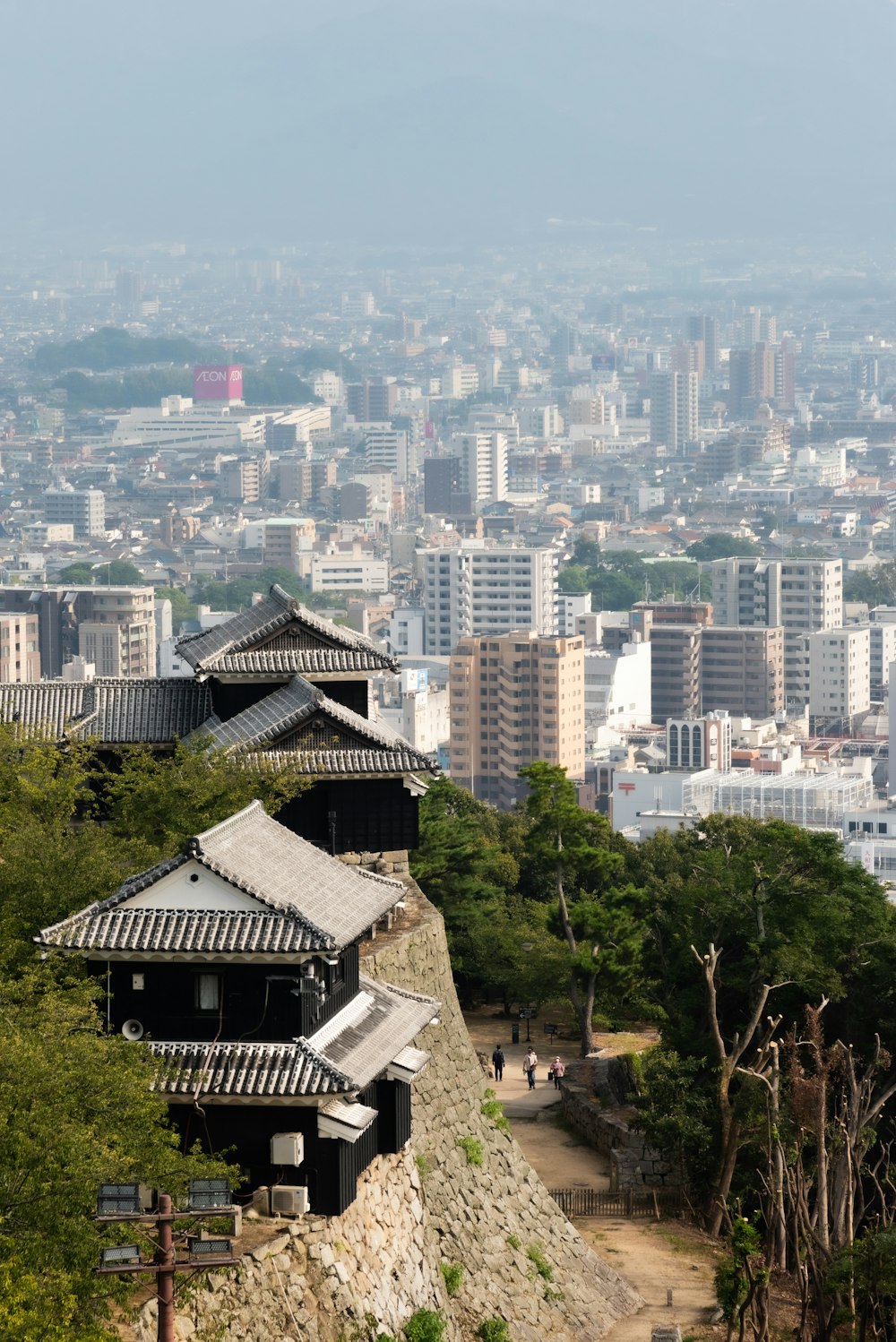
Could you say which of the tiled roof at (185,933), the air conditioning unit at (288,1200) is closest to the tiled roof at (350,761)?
the tiled roof at (185,933)

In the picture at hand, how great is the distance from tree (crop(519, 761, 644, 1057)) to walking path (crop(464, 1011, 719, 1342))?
1474 millimetres

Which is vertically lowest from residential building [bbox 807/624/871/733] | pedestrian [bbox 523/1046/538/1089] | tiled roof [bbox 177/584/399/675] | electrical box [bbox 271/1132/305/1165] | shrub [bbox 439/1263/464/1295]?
residential building [bbox 807/624/871/733]

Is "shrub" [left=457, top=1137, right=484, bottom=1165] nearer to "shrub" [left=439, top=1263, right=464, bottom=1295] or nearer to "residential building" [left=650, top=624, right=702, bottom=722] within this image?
"shrub" [left=439, top=1263, right=464, bottom=1295]

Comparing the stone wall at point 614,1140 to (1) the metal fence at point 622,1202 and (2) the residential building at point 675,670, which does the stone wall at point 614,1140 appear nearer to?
(1) the metal fence at point 622,1202

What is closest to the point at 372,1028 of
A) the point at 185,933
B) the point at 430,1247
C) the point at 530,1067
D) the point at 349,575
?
the point at 185,933

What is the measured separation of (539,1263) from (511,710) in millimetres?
100858

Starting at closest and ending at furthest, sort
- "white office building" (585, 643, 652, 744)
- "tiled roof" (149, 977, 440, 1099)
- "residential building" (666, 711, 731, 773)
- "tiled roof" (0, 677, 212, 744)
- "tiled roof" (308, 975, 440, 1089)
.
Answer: "tiled roof" (149, 977, 440, 1099), "tiled roof" (308, 975, 440, 1089), "tiled roof" (0, 677, 212, 744), "residential building" (666, 711, 731, 773), "white office building" (585, 643, 652, 744)

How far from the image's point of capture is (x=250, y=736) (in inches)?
987

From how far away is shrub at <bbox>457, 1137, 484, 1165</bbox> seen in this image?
75.0 ft

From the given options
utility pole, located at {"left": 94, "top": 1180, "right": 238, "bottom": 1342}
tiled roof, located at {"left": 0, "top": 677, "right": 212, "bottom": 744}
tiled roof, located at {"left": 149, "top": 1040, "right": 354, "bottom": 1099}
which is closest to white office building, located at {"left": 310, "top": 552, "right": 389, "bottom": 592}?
tiled roof, located at {"left": 0, "top": 677, "right": 212, "bottom": 744}

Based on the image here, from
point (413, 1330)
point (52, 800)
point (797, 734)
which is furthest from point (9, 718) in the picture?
point (797, 734)

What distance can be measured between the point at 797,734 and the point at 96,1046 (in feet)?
400

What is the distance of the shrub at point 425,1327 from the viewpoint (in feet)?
61.2

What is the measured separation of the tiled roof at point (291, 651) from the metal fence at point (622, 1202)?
6.22m
